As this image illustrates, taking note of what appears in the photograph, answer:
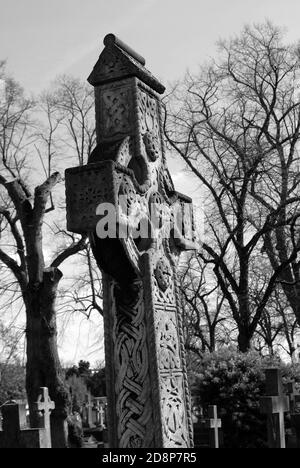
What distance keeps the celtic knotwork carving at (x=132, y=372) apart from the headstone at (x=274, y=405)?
4922mm

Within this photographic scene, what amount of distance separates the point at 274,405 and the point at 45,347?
9.45m

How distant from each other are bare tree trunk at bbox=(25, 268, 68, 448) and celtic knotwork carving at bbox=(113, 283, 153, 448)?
12958 millimetres

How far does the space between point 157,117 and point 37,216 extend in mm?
13775

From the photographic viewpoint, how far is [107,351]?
196 inches

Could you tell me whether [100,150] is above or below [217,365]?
above

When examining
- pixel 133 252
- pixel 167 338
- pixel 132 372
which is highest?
pixel 133 252

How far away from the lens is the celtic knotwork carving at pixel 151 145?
535cm

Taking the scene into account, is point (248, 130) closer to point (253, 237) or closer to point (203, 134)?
point (203, 134)

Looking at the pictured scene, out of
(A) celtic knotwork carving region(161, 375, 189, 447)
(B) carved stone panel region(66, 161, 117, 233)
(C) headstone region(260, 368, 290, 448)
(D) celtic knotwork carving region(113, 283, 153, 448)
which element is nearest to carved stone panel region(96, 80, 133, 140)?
(B) carved stone panel region(66, 161, 117, 233)

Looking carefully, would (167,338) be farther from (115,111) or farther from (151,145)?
(115,111)

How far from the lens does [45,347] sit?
17.9 meters

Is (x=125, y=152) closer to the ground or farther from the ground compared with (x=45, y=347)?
farther from the ground

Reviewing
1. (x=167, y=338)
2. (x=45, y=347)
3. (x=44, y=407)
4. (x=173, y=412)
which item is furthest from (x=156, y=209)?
(x=45, y=347)
